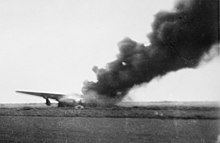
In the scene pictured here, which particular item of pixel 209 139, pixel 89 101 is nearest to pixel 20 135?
pixel 209 139

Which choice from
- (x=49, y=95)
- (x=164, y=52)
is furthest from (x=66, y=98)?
(x=164, y=52)

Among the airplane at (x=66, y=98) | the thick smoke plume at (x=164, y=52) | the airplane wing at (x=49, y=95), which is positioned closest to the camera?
the thick smoke plume at (x=164, y=52)

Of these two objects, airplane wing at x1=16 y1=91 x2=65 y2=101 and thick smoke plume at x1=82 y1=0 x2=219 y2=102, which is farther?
airplane wing at x1=16 y1=91 x2=65 y2=101

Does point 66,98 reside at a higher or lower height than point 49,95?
lower

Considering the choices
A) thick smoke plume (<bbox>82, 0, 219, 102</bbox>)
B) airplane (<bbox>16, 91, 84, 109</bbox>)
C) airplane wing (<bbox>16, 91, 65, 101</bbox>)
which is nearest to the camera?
thick smoke plume (<bbox>82, 0, 219, 102</bbox>)

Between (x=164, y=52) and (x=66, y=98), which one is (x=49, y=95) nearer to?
(x=66, y=98)

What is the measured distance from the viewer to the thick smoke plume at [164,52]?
2173 cm

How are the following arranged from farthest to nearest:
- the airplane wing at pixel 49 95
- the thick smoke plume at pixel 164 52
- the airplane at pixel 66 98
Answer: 1. the airplane wing at pixel 49 95
2. the airplane at pixel 66 98
3. the thick smoke plume at pixel 164 52

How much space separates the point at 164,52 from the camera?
25203 millimetres

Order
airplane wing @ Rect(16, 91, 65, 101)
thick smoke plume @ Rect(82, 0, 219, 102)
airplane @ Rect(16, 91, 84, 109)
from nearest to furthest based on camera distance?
thick smoke plume @ Rect(82, 0, 219, 102)
airplane @ Rect(16, 91, 84, 109)
airplane wing @ Rect(16, 91, 65, 101)

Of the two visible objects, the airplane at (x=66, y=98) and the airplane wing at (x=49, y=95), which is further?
the airplane wing at (x=49, y=95)

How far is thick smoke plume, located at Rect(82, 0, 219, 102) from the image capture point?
21734mm

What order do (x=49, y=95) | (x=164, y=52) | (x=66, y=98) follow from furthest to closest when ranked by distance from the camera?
(x=49, y=95) < (x=66, y=98) < (x=164, y=52)

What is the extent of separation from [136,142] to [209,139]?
9.82ft
